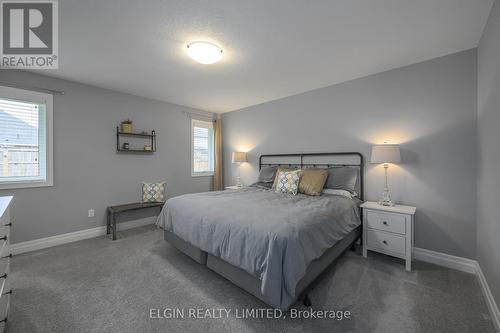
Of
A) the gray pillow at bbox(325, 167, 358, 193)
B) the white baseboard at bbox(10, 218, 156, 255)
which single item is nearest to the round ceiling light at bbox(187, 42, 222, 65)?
the gray pillow at bbox(325, 167, 358, 193)

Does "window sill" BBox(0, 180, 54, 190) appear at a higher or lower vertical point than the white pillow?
higher

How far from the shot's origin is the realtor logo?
5.74 feet

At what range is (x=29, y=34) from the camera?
2.04 metres

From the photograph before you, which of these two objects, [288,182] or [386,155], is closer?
[386,155]

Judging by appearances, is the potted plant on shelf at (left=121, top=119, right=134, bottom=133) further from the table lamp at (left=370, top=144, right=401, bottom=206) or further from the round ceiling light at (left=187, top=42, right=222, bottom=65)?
the table lamp at (left=370, top=144, right=401, bottom=206)

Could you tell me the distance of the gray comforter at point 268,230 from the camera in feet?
4.94

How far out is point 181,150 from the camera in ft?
15.1

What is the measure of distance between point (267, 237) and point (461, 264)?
2.45 metres

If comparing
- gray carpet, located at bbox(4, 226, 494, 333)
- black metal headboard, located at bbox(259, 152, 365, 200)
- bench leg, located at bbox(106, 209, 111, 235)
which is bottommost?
gray carpet, located at bbox(4, 226, 494, 333)

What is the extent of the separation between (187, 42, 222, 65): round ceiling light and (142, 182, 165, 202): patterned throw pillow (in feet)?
8.37

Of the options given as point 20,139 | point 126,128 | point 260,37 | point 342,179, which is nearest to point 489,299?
point 342,179

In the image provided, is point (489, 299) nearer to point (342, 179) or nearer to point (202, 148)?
point (342, 179)

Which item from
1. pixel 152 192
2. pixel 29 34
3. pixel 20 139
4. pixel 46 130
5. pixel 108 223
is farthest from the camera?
pixel 152 192

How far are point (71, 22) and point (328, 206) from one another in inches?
124
